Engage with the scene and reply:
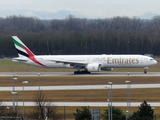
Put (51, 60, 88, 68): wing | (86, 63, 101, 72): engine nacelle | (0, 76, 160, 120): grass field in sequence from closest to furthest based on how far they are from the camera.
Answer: (0, 76, 160, 120): grass field < (86, 63, 101, 72): engine nacelle < (51, 60, 88, 68): wing

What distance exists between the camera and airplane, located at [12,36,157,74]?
70312 mm

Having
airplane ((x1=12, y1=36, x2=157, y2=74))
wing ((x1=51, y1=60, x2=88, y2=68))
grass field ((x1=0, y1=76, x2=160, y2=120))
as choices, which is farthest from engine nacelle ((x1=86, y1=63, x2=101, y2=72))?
grass field ((x1=0, y1=76, x2=160, y2=120))

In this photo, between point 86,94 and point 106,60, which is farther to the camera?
point 106,60

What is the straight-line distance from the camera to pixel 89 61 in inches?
2852

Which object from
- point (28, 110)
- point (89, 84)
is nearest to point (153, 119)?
point (28, 110)

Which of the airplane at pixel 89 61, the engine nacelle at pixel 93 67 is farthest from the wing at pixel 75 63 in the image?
the engine nacelle at pixel 93 67

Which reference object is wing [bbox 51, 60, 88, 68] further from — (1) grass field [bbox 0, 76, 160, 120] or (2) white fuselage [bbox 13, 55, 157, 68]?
(1) grass field [bbox 0, 76, 160, 120]

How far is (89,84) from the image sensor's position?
57.7 metres

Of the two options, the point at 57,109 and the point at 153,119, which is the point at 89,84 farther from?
the point at 153,119

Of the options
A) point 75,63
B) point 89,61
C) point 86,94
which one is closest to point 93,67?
point 89,61

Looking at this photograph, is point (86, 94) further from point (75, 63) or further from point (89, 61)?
point (89, 61)

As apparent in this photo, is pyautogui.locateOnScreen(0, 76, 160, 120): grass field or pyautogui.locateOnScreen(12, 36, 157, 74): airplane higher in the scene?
pyautogui.locateOnScreen(12, 36, 157, 74): airplane

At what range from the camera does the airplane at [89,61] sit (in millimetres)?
70312

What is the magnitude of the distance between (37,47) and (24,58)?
68341 millimetres
